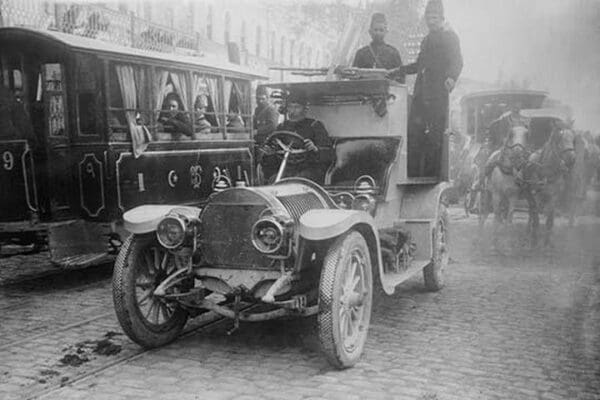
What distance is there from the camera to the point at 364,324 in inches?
190

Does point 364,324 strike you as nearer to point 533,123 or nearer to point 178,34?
point 533,123

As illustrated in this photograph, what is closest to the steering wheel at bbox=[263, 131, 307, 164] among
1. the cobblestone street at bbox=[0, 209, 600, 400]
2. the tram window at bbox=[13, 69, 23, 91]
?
the cobblestone street at bbox=[0, 209, 600, 400]

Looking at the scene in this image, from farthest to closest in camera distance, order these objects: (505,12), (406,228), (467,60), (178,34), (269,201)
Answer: (178,34) → (467,60) → (406,228) → (505,12) → (269,201)

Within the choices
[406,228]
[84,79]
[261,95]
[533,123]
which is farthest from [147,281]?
[533,123]

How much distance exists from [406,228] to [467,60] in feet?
11.7

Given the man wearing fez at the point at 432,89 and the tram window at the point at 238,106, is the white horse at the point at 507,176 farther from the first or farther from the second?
the tram window at the point at 238,106

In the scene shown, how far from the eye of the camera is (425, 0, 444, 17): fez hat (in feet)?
22.8

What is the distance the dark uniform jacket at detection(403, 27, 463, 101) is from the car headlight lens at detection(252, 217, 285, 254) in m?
3.16

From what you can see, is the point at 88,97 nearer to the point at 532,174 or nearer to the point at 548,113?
the point at 532,174

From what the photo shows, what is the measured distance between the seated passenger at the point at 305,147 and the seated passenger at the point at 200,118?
9.19 ft

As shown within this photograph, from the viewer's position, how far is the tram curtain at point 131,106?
7.79 meters

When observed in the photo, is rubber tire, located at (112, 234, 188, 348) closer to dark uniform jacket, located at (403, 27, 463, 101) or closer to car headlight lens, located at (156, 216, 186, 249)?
car headlight lens, located at (156, 216, 186, 249)

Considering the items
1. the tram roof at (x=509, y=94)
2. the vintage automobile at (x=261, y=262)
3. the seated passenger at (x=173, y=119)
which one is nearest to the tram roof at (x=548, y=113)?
the tram roof at (x=509, y=94)

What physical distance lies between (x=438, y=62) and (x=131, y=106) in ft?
11.9
